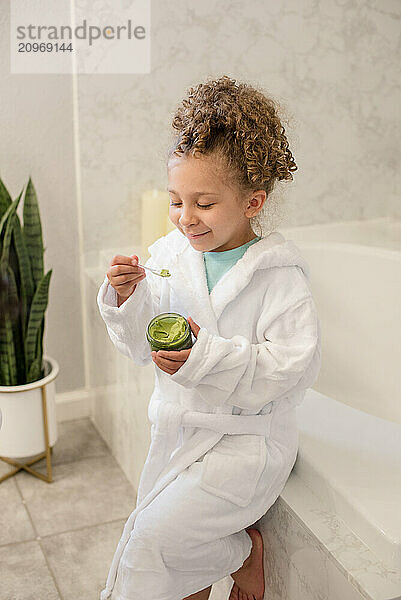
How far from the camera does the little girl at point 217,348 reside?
1.19 metres

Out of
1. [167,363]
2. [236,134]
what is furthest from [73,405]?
[236,134]

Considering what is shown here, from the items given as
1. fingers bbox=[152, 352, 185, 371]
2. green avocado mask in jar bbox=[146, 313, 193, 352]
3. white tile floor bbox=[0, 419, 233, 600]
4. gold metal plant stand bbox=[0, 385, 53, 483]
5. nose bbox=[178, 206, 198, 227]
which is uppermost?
nose bbox=[178, 206, 198, 227]

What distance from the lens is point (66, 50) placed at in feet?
6.64

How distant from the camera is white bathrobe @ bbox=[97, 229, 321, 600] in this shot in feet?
4.02

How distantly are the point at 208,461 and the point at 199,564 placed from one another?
0.18 m

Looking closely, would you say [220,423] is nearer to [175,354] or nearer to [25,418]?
[175,354]

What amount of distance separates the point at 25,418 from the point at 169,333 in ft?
3.23

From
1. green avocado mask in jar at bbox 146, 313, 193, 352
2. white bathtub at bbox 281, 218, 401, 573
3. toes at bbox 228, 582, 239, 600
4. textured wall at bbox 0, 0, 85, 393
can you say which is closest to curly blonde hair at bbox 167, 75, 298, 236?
green avocado mask in jar at bbox 146, 313, 193, 352

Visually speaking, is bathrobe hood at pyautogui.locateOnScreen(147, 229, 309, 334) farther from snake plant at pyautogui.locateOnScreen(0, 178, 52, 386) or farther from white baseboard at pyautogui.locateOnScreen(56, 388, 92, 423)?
white baseboard at pyautogui.locateOnScreen(56, 388, 92, 423)

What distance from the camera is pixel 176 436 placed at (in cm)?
134

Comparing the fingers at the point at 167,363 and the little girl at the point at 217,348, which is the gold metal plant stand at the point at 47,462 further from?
the fingers at the point at 167,363

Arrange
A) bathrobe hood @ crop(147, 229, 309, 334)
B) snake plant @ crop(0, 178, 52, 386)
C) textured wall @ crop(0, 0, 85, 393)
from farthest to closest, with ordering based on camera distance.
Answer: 1. textured wall @ crop(0, 0, 85, 393)
2. snake plant @ crop(0, 178, 52, 386)
3. bathrobe hood @ crop(147, 229, 309, 334)

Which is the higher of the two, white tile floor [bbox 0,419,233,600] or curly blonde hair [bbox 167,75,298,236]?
curly blonde hair [bbox 167,75,298,236]

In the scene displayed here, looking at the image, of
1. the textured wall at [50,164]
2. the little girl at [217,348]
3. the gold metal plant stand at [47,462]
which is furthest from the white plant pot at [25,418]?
the little girl at [217,348]
